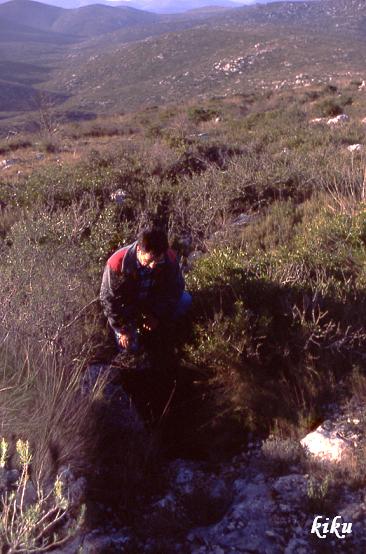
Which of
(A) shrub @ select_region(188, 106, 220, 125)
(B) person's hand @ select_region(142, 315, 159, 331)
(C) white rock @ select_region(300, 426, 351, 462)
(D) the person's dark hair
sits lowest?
(A) shrub @ select_region(188, 106, 220, 125)

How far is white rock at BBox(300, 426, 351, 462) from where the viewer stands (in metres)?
2.67

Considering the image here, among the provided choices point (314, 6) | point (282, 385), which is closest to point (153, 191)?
point (282, 385)

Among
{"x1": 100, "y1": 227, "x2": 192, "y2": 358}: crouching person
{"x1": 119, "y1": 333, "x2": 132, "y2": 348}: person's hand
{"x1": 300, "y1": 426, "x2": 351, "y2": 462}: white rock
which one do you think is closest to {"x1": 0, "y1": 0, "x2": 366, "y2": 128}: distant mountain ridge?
{"x1": 100, "y1": 227, "x2": 192, "y2": 358}: crouching person

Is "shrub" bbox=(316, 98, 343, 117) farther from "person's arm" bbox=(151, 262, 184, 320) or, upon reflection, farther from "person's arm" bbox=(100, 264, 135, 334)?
"person's arm" bbox=(100, 264, 135, 334)

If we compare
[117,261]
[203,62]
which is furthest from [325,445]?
[203,62]

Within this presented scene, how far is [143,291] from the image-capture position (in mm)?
3641

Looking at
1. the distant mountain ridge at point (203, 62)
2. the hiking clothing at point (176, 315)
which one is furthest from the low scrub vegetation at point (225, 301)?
the distant mountain ridge at point (203, 62)

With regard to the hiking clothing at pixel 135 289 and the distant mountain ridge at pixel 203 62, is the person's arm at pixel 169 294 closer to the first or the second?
the hiking clothing at pixel 135 289

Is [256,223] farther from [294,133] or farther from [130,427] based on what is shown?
[294,133]

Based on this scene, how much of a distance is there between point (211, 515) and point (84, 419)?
746 mm

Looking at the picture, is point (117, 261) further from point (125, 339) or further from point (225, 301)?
point (225, 301)

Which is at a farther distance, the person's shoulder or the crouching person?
the person's shoulder

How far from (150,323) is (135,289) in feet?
0.91

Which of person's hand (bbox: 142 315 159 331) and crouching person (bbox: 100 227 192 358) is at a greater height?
crouching person (bbox: 100 227 192 358)
